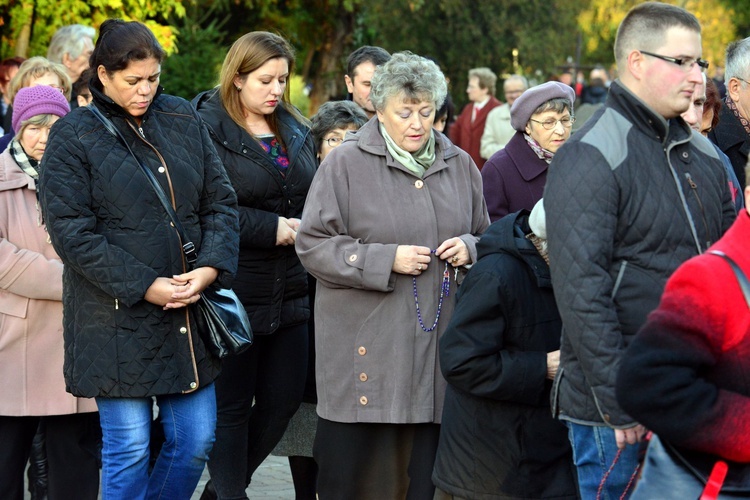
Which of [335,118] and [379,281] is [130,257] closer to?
[379,281]

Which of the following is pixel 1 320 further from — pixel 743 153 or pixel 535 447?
pixel 743 153

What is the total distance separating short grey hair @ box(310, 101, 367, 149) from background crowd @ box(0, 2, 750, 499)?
0.05 ft

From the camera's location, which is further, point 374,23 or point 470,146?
point 374,23

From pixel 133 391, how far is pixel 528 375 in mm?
1591

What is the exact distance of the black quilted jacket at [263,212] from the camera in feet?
19.1

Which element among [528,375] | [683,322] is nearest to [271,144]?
[528,375]

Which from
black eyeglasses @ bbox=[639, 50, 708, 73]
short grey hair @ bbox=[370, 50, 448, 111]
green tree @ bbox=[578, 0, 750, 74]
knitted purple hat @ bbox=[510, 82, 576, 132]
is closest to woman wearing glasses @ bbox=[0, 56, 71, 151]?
short grey hair @ bbox=[370, 50, 448, 111]

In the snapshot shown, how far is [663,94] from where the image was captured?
12.0 ft

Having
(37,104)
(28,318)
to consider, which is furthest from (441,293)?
(37,104)

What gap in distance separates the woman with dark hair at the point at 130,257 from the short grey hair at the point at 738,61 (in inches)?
117

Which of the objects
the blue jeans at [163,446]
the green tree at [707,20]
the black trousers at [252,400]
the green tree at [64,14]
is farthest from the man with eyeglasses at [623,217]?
the green tree at [707,20]

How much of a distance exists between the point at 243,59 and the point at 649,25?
2.71 m

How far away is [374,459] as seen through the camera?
513cm

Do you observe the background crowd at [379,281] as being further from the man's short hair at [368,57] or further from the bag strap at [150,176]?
the man's short hair at [368,57]
